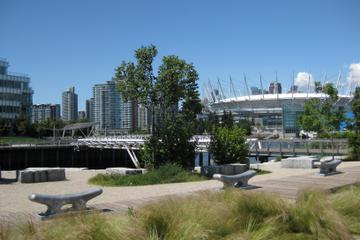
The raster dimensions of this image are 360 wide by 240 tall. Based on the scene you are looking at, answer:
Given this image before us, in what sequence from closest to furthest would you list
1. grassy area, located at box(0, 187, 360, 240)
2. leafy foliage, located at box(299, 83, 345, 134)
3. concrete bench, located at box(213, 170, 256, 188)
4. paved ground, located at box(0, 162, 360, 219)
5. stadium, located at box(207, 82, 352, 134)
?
grassy area, located at box(0, 187, 360, 240)
paved ground, located at box(0, 162, 360, 219)
concrete bench, located at box(213, 170, 256, 188)
leafy foliage, located at box(299, 83, 345, 134)
stadium, located at box(207, 82, 352, 134)

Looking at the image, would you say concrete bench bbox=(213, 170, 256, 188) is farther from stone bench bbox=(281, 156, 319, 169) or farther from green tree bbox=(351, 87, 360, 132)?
green tree bbox=(351, 87, 360, 132)

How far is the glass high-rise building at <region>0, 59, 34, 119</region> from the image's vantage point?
105125mm

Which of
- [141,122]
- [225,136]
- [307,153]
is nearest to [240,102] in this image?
[141,122]

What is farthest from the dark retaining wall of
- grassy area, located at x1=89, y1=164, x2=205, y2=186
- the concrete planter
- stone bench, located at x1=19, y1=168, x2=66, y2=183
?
grassy area, located at x1=89, y1=164, x2=205, y2=186

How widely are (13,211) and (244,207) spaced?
5653 mm

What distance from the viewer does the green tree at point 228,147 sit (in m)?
20.2

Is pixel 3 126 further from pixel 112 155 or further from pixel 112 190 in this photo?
pixel 112 190

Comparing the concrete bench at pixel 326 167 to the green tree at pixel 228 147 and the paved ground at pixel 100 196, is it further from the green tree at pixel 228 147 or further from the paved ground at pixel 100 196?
the green tree at pixel 228 147

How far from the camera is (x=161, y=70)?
67.4 ft

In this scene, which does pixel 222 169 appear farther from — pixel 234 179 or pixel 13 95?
pixel 13 95

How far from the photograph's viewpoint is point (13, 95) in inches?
4240

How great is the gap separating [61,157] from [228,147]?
50.0 metres

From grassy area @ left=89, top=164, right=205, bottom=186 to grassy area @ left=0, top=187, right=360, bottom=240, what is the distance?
8.17m

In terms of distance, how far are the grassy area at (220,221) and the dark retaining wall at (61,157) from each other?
5396cm
